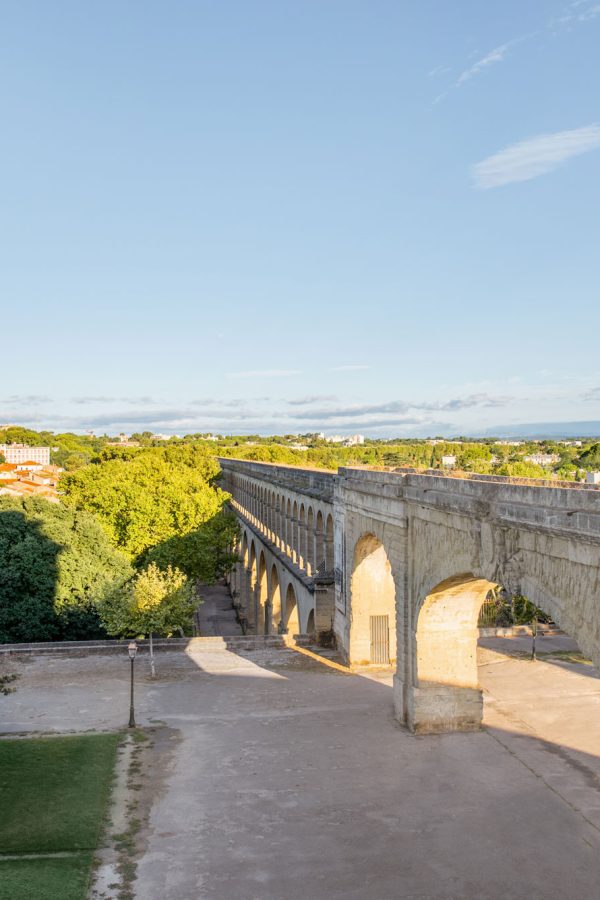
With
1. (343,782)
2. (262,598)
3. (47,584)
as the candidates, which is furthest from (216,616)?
(343,782)

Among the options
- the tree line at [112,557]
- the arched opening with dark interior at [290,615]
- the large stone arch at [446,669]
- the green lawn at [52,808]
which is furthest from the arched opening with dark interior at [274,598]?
the green lawn at [52,808]

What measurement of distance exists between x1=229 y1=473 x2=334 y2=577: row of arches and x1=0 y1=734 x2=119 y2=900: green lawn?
1286cm

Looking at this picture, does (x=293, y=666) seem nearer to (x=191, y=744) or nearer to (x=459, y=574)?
(x=191, y=744)

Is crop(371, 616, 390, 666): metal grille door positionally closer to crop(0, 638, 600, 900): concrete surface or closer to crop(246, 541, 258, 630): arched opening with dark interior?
crop(0, 638, 600, 900): concrete surface

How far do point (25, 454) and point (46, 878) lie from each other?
185013mm

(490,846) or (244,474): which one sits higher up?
(244,474)

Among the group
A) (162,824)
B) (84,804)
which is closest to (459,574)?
(162,824)

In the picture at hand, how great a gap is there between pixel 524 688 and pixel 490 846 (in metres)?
10.2

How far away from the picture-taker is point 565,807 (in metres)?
15.5

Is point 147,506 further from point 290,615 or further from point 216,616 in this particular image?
point 216,616

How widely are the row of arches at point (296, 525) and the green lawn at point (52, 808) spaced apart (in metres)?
12.9

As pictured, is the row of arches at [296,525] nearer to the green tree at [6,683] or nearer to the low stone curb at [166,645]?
the low stone curb at [166,645]

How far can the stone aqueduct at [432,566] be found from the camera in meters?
12.4

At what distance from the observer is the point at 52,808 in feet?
50.0
